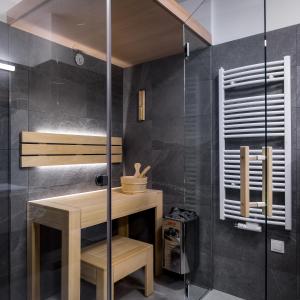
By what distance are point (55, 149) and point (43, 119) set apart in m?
0.16

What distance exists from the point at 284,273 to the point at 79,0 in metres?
2.07

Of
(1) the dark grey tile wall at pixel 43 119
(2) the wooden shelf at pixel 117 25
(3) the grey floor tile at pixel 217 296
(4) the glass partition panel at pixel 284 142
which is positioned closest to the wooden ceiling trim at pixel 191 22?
(2) the wooden shelf at pixel 117 25

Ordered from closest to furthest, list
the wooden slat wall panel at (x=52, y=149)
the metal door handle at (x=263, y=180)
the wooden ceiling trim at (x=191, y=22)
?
the metal door handle at (x=263, y=180) → the wooden slat wall panel at (x=52, y=149) → the wooden ceiling trim at (x=191, y=22)

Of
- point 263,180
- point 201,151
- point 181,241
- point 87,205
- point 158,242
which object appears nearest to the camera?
point 263,180

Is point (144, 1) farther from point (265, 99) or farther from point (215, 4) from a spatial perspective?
point (265, 99)

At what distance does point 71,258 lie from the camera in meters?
1.29

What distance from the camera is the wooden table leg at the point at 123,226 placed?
6.64 feet

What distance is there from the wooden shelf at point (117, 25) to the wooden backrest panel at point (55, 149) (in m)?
0.51

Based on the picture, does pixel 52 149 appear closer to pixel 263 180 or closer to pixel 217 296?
pixel 263 180

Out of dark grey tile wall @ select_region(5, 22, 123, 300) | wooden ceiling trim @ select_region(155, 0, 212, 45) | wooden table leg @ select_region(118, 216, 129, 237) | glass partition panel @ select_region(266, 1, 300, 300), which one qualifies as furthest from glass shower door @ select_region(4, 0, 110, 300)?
glass partition panel @ select_region(266, 1, 300, 300)

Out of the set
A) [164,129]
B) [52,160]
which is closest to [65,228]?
[52,160]

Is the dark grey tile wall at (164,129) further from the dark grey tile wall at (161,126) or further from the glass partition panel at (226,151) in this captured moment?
the glass partition panel at (226,151)

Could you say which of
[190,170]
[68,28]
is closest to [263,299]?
[190,170]

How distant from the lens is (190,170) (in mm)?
1959
